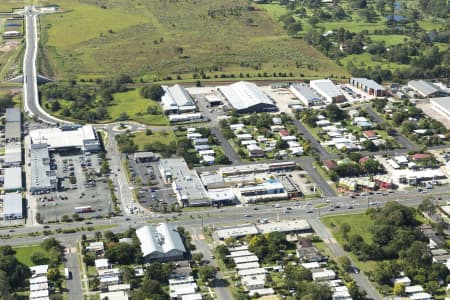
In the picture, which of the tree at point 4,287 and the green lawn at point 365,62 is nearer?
the tree at point 4,287

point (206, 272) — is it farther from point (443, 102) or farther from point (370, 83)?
point (370, 83)

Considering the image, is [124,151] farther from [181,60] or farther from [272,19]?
[272,19]

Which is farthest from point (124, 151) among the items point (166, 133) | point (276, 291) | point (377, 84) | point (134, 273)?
point (377, 84)

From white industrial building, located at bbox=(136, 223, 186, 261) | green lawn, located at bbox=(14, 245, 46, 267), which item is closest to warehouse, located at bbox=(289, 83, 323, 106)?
white industrial building, located at bbox=(136, 223, 186, 261)

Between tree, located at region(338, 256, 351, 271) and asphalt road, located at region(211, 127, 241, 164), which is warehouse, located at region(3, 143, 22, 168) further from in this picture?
tree, located at region(338, 256, 351, 271)

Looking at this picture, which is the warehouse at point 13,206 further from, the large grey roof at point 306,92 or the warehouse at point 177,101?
the large grey roof at point 306,92

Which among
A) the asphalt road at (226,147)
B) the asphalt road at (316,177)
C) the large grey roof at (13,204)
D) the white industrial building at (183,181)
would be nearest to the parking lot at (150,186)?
the white industrial building at (183,181)

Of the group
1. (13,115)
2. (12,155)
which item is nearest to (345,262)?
(12,155)

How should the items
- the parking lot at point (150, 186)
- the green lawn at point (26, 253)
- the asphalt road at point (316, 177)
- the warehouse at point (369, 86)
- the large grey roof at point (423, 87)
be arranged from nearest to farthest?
the green lawn at point (26, 253) < the parking lot at point (150, 186) < the asphalt road at point (316, 177) < the large grey roof at point (423, 87) < the warehouse at point (369, 86)
